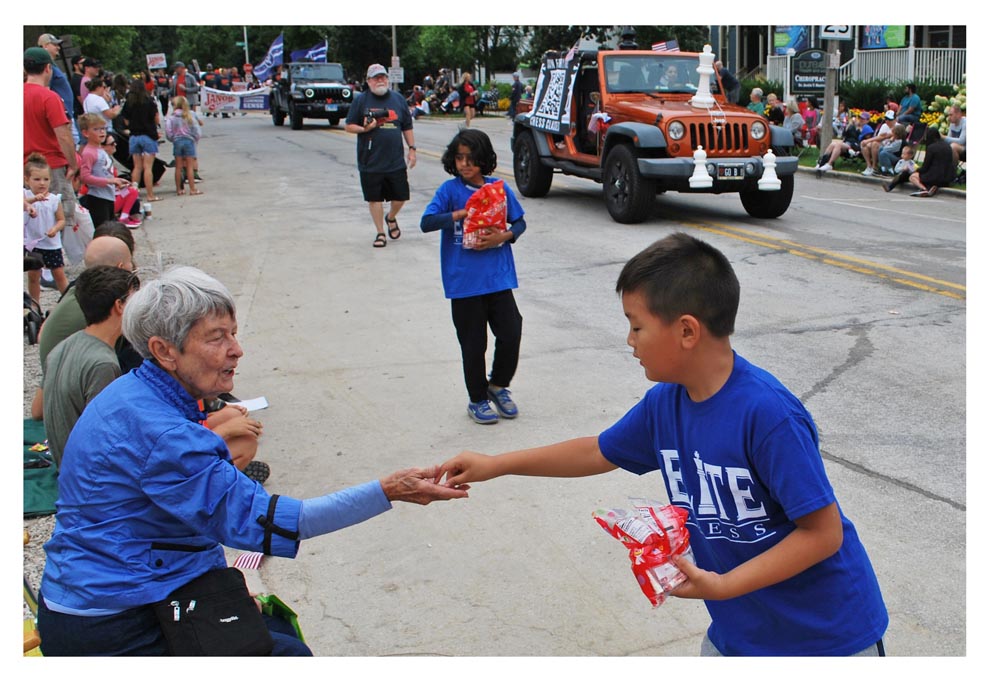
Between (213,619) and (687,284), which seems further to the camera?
(213,619)

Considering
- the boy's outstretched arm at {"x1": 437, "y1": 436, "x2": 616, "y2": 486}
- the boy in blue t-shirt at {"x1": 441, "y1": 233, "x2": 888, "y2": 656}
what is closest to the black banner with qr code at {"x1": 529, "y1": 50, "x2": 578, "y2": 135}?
the boy's outstretched arm at {"x1": 437, "y1": 436, "x2": 616, "y2": 486}

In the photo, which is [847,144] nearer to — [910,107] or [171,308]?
[910,107]

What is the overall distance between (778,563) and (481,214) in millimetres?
4116

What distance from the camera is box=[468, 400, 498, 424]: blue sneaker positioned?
241 inches

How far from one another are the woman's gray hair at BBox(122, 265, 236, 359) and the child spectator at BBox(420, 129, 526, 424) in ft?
11.6

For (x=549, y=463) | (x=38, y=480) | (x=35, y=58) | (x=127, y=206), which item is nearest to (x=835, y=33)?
(x=127, y=206)

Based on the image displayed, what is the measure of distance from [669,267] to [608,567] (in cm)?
230

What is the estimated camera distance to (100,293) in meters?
3.85

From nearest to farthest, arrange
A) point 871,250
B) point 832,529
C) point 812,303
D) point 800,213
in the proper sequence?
point 832,529
point 812,303
point 871,250
point 800,213

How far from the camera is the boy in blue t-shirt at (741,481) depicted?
2125 mm

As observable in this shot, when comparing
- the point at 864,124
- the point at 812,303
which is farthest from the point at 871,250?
the point at 864,124

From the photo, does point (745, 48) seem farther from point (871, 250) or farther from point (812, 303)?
point (812, 303)

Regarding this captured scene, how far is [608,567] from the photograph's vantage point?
4.27 meters

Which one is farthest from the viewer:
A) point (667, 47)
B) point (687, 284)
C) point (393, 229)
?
point (667, 47)
